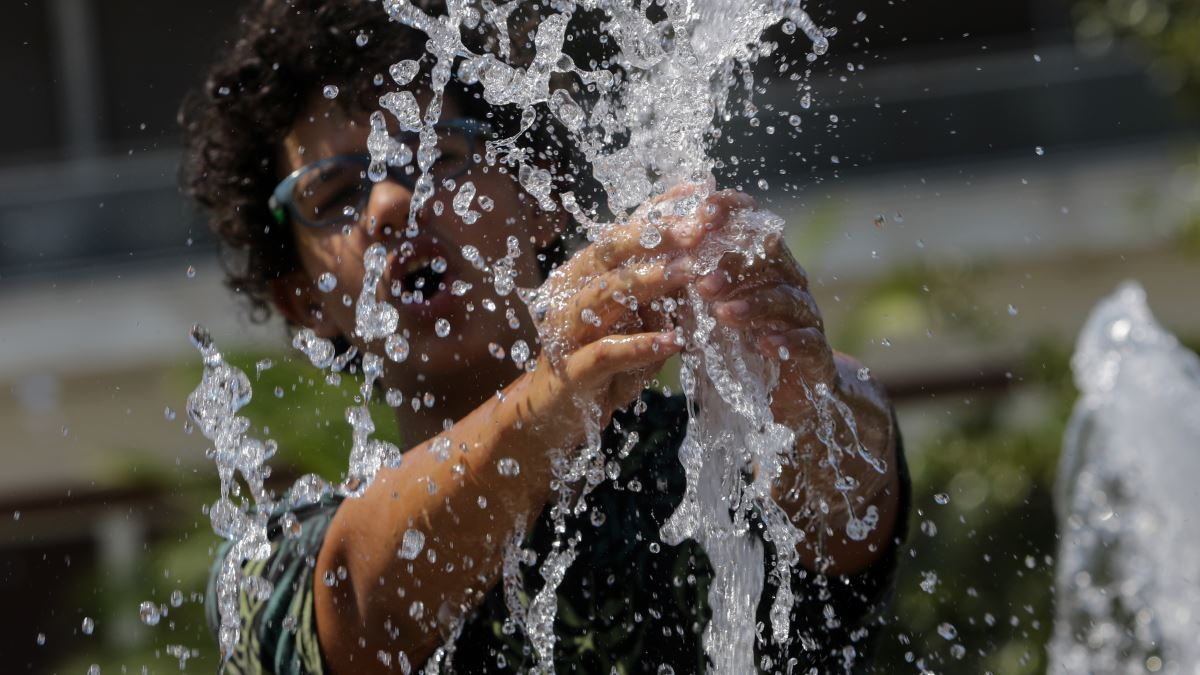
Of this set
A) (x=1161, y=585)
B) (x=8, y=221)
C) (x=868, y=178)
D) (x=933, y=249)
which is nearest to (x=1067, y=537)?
(x=1161, y=585)

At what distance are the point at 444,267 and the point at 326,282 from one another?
280 millimetres

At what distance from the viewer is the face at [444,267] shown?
71.7 inches

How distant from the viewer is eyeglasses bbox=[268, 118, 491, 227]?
1889mm

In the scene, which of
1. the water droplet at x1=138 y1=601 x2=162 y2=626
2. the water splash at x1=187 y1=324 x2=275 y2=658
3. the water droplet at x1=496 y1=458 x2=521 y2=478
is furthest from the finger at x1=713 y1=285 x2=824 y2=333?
the water droplet at x1=138 y1=601 x2=162 y2=626

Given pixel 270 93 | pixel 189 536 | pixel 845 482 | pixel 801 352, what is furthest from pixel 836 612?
pixel 189 536

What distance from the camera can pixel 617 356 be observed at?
1.41 m

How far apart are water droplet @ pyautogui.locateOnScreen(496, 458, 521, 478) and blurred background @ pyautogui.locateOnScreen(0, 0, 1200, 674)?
3.09 meters

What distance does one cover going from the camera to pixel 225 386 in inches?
80.0

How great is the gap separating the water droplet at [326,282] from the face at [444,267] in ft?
0.08

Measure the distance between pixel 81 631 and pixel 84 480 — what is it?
0.75 metres

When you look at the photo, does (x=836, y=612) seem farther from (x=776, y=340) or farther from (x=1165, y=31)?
(x=1165, y=31)

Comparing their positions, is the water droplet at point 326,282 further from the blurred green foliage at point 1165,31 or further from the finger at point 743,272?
the blurred green foliage at point 1165,31

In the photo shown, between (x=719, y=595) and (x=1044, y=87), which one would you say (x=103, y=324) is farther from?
(x=719, y=595)

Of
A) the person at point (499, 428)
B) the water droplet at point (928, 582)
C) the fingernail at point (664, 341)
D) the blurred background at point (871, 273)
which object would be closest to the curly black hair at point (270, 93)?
the person at point (499, 428)
